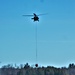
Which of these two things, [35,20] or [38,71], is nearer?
[35,20]

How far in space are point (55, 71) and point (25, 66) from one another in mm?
15144

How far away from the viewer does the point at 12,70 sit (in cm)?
18812

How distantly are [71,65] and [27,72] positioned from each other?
24.5 metres

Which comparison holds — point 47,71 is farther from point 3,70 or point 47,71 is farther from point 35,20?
point 35,20

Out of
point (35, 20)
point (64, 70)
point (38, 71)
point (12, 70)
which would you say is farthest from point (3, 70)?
point (35, 20)

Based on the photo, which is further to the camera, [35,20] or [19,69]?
[19,69]

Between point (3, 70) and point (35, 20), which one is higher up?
point (3, 70)

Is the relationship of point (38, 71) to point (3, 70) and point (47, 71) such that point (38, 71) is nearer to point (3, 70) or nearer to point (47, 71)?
point (47, 71)

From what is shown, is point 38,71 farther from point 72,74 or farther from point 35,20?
point 35,20

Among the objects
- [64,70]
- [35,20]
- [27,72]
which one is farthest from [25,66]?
[35,20]

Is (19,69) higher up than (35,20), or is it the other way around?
(19,69)

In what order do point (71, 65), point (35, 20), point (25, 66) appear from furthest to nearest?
point (71, 65), point (25, 66), point (35, 20)

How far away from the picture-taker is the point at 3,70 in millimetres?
184750

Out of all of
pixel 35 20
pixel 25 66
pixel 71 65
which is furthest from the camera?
pixel 71 65
